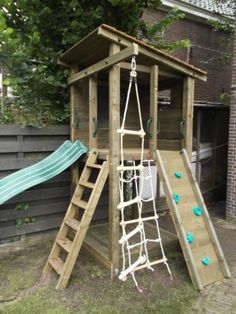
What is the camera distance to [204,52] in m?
10.1

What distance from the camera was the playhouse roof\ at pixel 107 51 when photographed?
3.36 metres

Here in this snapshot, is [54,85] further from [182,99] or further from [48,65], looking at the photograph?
[182,99]

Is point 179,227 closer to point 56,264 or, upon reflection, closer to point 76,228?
point 76,228

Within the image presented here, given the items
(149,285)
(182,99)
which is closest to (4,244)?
(149,285)

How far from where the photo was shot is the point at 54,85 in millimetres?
4883

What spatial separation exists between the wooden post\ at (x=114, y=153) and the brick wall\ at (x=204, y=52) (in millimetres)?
6478

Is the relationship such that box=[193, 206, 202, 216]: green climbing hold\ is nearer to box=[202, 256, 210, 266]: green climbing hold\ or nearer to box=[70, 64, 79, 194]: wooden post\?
box=[202, 256, 210, 266]: green climbing hold\

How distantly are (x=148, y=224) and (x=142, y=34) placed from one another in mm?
3429

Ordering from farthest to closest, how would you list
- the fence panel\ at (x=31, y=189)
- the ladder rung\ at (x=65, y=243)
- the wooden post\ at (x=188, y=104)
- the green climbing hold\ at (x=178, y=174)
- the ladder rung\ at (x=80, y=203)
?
the fence panel\ at (x=31, y=189), the wooden post\ at (x=188, y=104), the green climbing hold\ at (x=178, y=174), the ladder rung\ at (x=80, y=203), the ladder rung\ at (x=65, y=243)

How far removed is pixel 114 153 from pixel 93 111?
3.13 feet

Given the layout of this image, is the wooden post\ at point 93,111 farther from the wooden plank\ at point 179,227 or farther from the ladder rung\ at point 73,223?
the ladder rung\ at point 73,223

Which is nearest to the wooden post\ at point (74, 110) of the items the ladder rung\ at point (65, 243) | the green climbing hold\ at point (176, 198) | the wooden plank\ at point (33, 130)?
the wooden plank\ at point (33, 130)

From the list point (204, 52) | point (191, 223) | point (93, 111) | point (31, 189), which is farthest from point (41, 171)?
point (204, 52)

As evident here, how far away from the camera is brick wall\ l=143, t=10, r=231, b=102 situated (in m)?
9.59
